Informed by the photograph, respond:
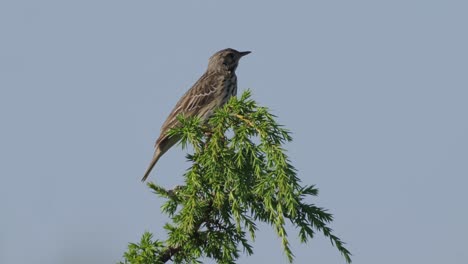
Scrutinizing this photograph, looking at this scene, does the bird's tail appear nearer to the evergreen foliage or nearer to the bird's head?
the bird's head

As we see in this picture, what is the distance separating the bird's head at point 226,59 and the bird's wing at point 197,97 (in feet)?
1.88

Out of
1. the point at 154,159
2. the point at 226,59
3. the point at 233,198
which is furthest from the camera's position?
the point at 226,59

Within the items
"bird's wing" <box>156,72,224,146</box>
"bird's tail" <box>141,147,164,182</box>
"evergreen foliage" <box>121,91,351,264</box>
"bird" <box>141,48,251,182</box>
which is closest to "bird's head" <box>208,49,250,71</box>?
"bird" <box>141,48,251,182</box>

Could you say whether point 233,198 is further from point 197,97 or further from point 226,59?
point 226,59

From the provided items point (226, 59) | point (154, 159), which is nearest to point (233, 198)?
point (154, 159)

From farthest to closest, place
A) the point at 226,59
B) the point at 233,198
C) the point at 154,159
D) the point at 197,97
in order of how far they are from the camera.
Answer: the point at 226,59
the point at 197,97
the point at 154,159
the point at 233,198

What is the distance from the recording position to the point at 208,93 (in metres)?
9.53

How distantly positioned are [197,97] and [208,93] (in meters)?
0.15

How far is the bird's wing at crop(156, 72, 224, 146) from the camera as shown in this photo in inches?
364

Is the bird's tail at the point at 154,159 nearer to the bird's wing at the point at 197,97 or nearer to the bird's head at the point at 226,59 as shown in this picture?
the bird's wing at the point at 197,97

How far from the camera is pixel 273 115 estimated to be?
3.82 meters

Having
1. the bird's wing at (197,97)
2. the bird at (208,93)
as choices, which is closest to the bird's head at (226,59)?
the bird at (208,93)

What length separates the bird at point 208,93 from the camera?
8.76 m

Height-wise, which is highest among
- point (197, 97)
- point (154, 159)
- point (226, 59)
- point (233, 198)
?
point (226, 59)
